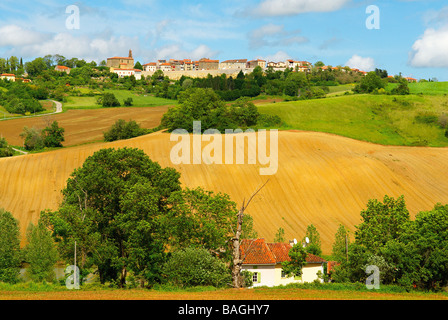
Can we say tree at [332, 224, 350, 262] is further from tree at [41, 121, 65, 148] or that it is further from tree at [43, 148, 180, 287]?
tree at [41, 121, 65, 148]

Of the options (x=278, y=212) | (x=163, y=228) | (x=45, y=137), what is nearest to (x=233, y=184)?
(x=278, y=212)

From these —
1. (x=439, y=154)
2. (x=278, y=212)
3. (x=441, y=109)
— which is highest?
(x=441, y=109)

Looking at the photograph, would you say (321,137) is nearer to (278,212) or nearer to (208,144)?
(208,144)

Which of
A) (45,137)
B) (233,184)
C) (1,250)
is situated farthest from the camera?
(45,137)

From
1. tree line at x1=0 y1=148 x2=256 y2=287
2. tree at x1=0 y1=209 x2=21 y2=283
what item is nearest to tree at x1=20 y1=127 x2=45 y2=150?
tree at x1=0 y1=209 x2=21 y2=283

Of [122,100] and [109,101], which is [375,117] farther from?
[122,100]

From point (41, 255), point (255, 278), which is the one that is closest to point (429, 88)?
point (255, 278)
